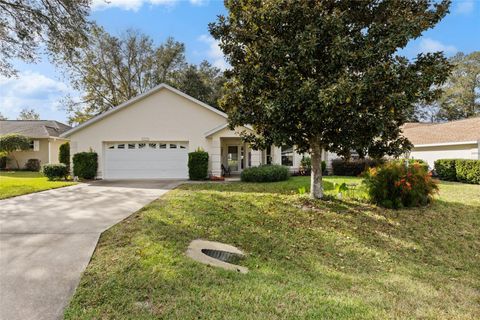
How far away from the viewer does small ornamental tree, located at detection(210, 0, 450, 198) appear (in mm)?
6789

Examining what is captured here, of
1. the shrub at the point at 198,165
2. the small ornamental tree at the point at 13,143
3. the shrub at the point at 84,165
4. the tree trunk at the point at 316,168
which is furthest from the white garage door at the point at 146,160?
the small ornamental tree at the point at 13,143

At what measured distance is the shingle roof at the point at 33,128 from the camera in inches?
1016

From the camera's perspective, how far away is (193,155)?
1628 cm

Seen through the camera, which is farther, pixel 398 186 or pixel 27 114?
pixel 27 114

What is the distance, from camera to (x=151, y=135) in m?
17.3

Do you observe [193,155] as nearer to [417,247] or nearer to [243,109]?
[243,109]

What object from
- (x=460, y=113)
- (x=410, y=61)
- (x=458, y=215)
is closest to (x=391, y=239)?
(x=458, y=215)

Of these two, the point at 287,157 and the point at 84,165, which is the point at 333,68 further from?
the point at 84,165

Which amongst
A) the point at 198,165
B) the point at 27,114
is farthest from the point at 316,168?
the point at 27,114

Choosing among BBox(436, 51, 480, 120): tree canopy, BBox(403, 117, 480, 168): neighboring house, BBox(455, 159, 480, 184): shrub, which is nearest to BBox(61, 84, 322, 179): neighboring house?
BBox(455, 159, 480, 184): shrub

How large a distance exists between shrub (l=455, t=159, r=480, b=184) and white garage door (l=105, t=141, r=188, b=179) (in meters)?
16.0

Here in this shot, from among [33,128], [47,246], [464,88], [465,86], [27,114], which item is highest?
[465,86]

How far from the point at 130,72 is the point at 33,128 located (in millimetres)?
11399

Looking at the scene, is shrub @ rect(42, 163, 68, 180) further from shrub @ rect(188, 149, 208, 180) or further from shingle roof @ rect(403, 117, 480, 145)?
shingle roof @ rect(403, 117, 480, 145)
